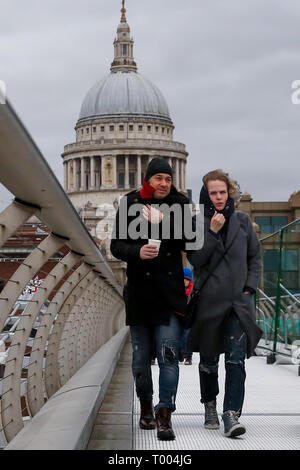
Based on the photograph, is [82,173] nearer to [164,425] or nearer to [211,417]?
[211,417]

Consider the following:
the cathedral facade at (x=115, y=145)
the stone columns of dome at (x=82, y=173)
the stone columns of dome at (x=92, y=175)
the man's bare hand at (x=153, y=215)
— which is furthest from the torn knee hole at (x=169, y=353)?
the stone columns of dome at (x=82, y=173)

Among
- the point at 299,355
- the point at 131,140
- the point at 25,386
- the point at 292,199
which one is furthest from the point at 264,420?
the point at 131,140

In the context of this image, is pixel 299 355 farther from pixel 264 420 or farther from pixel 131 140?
pixel 131 140

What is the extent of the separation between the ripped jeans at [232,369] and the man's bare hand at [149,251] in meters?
0.57

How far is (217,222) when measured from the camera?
19.6 feet

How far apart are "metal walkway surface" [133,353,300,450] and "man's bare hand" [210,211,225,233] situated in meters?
1.05

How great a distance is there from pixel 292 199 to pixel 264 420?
88.4 m

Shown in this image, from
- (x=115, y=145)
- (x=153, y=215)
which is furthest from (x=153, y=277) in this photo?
(x=115, y=145)

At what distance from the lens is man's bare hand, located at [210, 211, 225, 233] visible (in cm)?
597

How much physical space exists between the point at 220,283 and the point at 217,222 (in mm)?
321

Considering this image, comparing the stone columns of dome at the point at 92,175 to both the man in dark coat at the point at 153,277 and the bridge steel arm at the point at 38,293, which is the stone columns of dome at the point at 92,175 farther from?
the man in dark coat at the point at 153,277

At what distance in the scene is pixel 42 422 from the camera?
4.98 m

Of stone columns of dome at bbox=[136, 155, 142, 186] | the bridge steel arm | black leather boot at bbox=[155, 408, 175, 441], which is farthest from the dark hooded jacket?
stone columns of dome at bbox=[136, 155, 142, 186]

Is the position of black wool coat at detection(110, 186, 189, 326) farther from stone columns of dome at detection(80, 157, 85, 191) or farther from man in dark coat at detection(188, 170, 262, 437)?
stone columns of dome at detection(80, 157, 85, 191)
